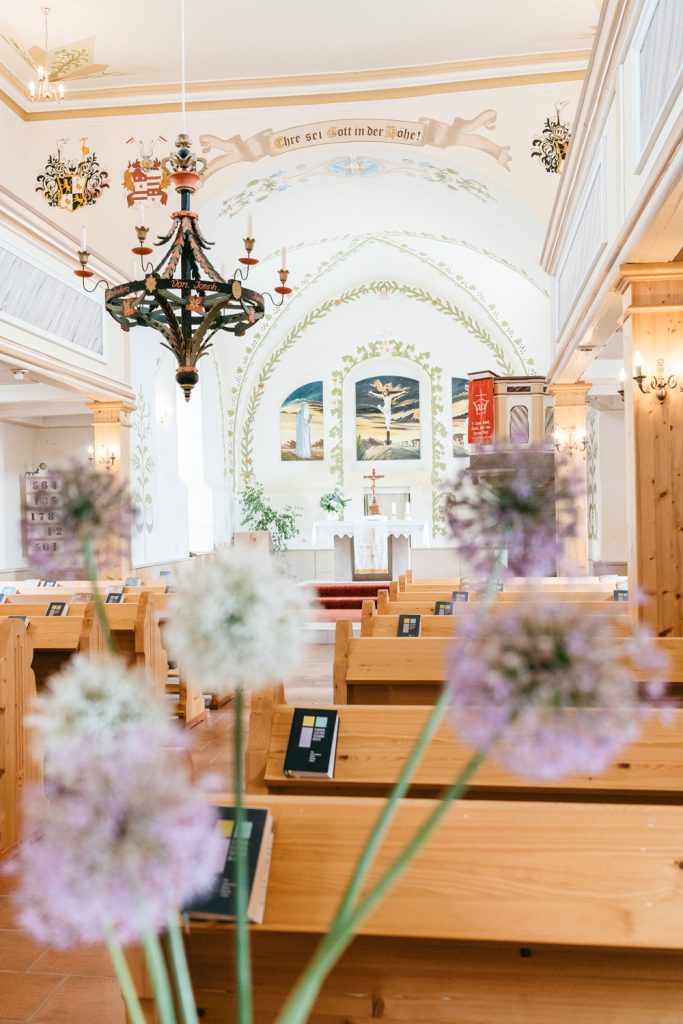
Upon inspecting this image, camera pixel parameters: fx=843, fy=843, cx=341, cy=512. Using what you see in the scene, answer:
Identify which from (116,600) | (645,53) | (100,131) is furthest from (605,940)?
(100,131)

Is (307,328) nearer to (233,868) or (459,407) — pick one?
(459,407)

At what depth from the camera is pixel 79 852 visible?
1.66 ft

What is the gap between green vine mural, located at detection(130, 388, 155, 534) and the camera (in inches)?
392

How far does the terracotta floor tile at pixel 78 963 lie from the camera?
2.59 meters

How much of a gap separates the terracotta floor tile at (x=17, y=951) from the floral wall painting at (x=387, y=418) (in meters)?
12.3

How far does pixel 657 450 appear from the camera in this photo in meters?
4.48

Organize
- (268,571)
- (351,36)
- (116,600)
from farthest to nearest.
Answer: (351,36) < (116,600) < (268,571)

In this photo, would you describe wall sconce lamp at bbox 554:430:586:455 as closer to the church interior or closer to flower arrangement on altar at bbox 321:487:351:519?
the church interior

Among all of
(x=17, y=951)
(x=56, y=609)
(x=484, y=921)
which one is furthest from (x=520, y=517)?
(x=56, y=609)

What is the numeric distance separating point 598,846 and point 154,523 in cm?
980

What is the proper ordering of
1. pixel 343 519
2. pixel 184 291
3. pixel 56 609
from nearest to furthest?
pixel 56 609 → pixel 184 291 → pixel 343 519

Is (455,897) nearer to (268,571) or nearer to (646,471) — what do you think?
(268,571)

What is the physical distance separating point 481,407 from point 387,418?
3405mm

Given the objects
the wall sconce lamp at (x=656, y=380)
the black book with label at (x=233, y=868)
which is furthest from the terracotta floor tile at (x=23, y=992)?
the wall sconce lamp at (x=656, y=380)
